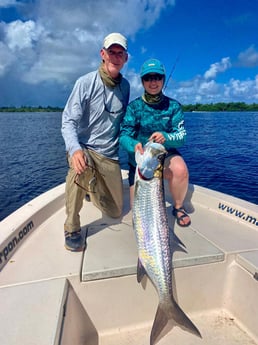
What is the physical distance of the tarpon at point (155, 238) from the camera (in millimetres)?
2545

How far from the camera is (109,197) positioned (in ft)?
14.0

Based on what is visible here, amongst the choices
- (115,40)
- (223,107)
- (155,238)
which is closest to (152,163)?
(155,238)

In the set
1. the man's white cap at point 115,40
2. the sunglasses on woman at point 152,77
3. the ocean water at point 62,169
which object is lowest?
the ocean water at point 62,169

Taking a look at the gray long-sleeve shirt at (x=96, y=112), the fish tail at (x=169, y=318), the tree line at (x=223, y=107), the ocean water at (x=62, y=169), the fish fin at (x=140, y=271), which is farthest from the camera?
the tree line at (x=223, y=107)

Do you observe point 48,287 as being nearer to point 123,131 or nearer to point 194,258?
point 194,258

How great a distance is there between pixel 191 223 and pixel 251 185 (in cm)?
979

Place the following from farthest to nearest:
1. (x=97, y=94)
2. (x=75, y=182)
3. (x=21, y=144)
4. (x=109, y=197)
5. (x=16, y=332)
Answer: (x=21, y=144) → (x=109, y=197) → (x=97, y=94) → (x=75, y=182) → (x=16, y=332)

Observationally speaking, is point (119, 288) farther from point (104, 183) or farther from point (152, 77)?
point (152, 77)

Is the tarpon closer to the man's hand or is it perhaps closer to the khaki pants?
the man's hand

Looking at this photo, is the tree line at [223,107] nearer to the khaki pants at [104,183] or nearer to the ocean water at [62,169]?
the ocean water at [62,169]

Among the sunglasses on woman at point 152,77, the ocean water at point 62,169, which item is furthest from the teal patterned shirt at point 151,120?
the ocean water at point 62,169

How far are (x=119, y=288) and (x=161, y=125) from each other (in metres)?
2.32

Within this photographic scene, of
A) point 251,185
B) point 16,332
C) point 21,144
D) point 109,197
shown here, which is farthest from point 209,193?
point 21,144

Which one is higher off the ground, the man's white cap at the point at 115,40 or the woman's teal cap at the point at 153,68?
the man's white cap at the point at 115,40
